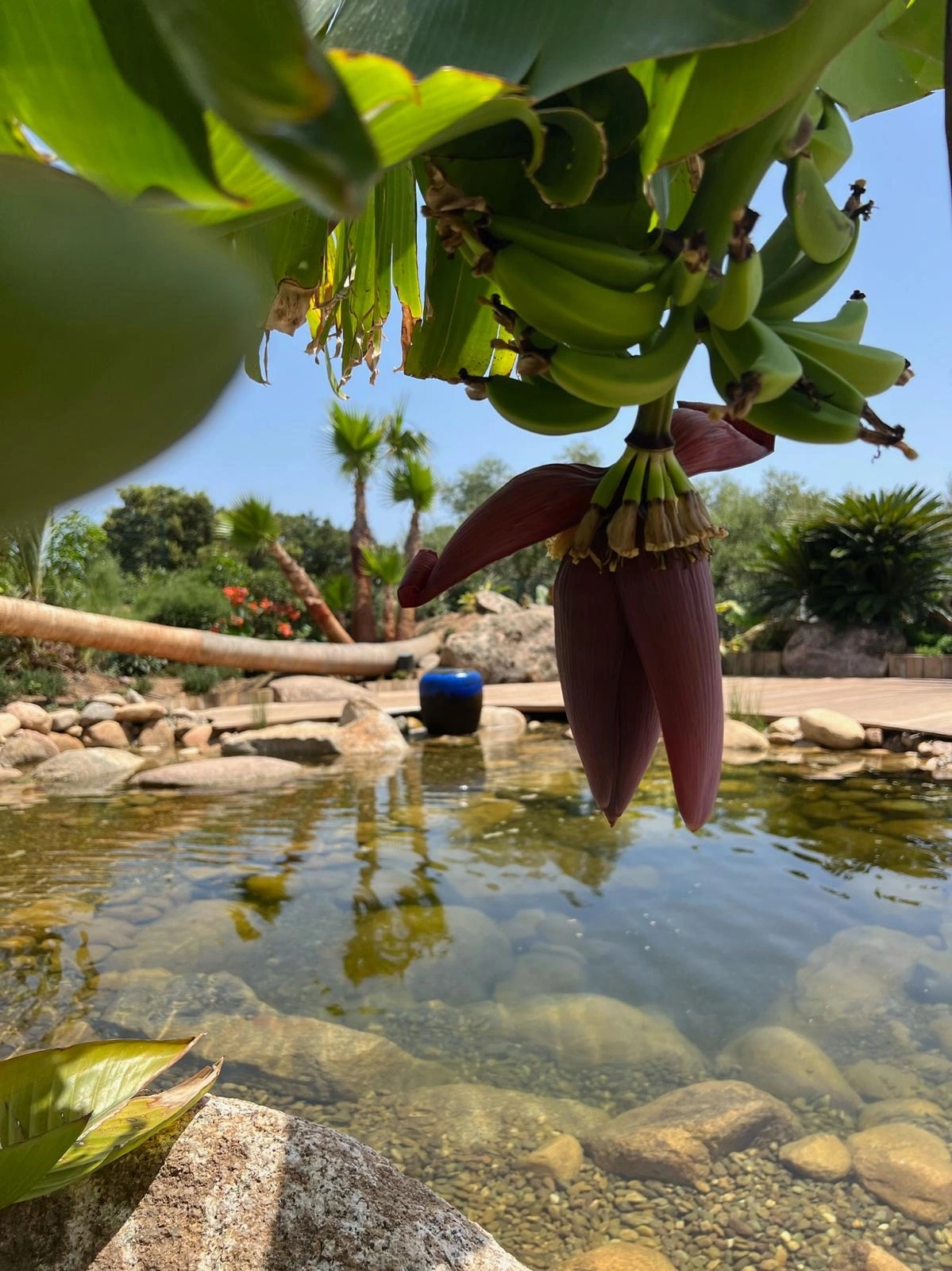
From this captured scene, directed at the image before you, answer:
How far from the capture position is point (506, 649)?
11836mm

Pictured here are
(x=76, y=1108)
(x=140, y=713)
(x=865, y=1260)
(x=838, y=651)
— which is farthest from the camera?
(x=838, y=651)

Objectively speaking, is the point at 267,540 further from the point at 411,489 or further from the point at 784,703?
the point at 784,703

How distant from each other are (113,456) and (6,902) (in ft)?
15.0

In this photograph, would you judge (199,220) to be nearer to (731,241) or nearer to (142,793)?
(731,241)

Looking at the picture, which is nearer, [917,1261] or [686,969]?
[917,1261]

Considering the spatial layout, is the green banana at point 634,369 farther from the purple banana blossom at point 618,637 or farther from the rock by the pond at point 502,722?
the rock by the pond at point 502,722

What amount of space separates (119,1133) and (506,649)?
1085cm

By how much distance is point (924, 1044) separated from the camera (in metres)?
2.62

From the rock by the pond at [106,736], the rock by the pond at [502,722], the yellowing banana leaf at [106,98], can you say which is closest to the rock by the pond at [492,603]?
the rock by the pond at [502,722]

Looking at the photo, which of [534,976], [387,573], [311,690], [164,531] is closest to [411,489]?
[387,573]

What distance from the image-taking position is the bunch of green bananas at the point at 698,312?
458 mm

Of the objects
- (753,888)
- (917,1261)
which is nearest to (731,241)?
(917,1261)

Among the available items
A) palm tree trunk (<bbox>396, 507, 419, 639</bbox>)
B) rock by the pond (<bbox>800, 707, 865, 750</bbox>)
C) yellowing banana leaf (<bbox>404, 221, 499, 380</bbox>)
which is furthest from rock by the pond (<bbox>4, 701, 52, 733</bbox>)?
yellowing banana leaf (<bbox>404, 221, 499, 380</bbox>)

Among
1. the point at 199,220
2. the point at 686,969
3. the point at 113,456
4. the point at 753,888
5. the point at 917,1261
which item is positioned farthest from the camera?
the point at 753,888
